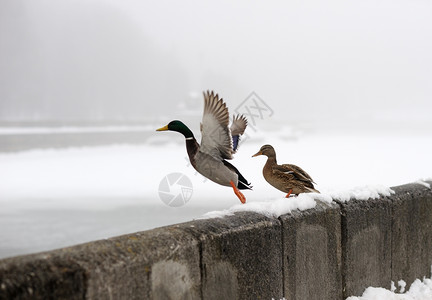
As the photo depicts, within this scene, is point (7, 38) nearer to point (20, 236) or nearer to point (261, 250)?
point (20, 236)

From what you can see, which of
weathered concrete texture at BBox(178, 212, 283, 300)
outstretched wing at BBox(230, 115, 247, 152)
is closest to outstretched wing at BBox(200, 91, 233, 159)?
outstretched wing at BBox(230, 115, 247, 152)

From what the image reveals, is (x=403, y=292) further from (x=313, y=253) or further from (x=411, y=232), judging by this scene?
(x=313, y=253)

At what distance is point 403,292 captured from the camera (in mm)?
4082

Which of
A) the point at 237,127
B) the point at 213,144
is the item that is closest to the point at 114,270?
the point at 213,144

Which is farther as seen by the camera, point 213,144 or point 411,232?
point 411,232

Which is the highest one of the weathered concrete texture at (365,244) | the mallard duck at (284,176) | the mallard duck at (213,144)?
the mallard duck at (213,144)

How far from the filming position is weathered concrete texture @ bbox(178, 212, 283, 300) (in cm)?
253

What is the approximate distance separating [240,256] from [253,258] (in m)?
0.12

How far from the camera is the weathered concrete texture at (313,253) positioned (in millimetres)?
3061

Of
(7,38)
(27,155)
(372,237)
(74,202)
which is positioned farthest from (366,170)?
(7,38)

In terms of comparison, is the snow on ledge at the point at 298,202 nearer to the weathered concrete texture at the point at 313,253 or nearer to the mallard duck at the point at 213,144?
the weathered concrete texture at the point at 313,253

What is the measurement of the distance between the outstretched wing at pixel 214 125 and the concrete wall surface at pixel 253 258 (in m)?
0.46

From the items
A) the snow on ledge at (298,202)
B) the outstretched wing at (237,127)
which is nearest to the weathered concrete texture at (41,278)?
the snow on ledge at (298,202)

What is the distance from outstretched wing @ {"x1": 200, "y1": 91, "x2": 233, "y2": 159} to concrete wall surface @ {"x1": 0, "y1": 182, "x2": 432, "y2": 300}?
460mm
